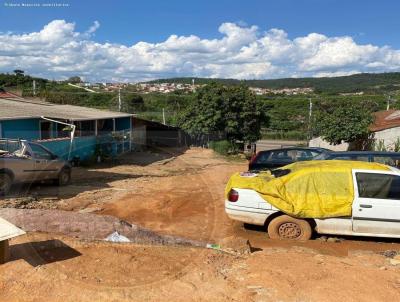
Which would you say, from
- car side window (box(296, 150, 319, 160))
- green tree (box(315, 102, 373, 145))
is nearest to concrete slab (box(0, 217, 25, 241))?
car side window (box(296, 150, 319, 160))

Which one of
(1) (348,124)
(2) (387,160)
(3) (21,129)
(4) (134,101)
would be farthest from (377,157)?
(4) (134,101)

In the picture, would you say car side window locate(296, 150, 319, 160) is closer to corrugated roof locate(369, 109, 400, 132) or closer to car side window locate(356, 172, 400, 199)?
car side window locate(356, 172, 400, 199)

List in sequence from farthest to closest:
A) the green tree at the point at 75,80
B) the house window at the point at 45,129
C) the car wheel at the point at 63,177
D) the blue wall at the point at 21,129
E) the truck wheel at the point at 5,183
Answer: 1. the green tree at the point at 75,80
2. the house window at the point at 45,129
3. the blue wall at the point at 21,129
4. the car wheel at the point at 63,177
5. the truck wheel at the point at 5,183

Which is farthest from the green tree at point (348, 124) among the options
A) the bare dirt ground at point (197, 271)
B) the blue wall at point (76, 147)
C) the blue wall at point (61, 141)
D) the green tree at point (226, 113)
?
the bare dirt ground at point (197, 271)

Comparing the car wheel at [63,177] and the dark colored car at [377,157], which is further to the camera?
the car wheel at [63,177]

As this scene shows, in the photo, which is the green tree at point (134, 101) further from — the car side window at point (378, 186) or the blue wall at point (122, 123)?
the car side window at point (378, 186)

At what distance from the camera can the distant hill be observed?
9070cm

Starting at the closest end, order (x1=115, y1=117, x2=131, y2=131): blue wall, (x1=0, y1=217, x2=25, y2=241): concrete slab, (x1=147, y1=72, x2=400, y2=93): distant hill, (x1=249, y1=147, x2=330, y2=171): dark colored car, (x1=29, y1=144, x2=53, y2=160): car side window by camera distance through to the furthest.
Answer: (x1=0, y1=217, x2=25, y2=241): concrete slab, (x1=29, y1=144, x2=53, y2=160): car side window, (x1=249, y1=147, x2=330, y2=171): dark colored car, (x1=115, y1=117, x2=131, y2=131): blue wall, (x1=147, y1=72, x2=400, y2=93): distant hill

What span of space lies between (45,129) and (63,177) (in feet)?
26.6

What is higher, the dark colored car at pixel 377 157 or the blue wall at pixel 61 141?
the dark colored car at pixel 377 157

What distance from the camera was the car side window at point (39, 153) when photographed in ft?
43.4

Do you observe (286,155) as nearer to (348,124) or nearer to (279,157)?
(279,157)

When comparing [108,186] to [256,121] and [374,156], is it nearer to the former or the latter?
[374,156]

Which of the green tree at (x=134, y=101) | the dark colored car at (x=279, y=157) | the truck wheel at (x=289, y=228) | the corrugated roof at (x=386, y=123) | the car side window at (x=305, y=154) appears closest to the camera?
the truck wheel at (x=289, y=228)
